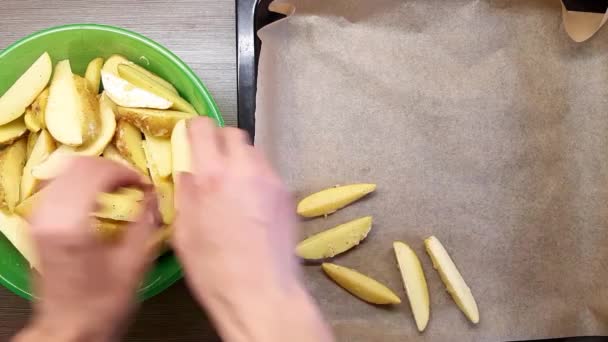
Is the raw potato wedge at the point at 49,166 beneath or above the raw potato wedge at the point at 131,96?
beneath

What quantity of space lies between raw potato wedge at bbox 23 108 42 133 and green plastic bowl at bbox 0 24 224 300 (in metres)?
0.04

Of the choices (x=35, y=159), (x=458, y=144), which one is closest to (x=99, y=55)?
(x=35, y=159)

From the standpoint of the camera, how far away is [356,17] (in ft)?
2.32

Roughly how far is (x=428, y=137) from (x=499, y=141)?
0.27 feet

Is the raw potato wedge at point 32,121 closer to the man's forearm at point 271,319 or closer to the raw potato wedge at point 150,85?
the raw potato wedge at point 150,85

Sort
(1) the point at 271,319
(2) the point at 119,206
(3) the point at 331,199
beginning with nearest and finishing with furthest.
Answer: (1) the point at 271,319 → (2) the point at 119,206 → (3) the point at 331,199

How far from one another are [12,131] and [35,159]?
43 mm

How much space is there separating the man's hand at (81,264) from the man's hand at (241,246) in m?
0.04

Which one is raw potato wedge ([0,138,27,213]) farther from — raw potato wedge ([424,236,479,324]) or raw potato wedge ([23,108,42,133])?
raw potato wedge ([424,236,479,324])

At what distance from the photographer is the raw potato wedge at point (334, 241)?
0.65 meters

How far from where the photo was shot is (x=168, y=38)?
2.46 feet

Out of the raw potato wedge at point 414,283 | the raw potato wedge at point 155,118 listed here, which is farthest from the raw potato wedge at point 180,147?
the raw potato wedge at point 414,283

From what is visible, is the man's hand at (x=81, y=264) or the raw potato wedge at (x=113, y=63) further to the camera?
the raw potato wedge at (x=113, y=63)

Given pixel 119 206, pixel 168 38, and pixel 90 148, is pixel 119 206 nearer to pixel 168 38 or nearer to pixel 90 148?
pixel 90 148
